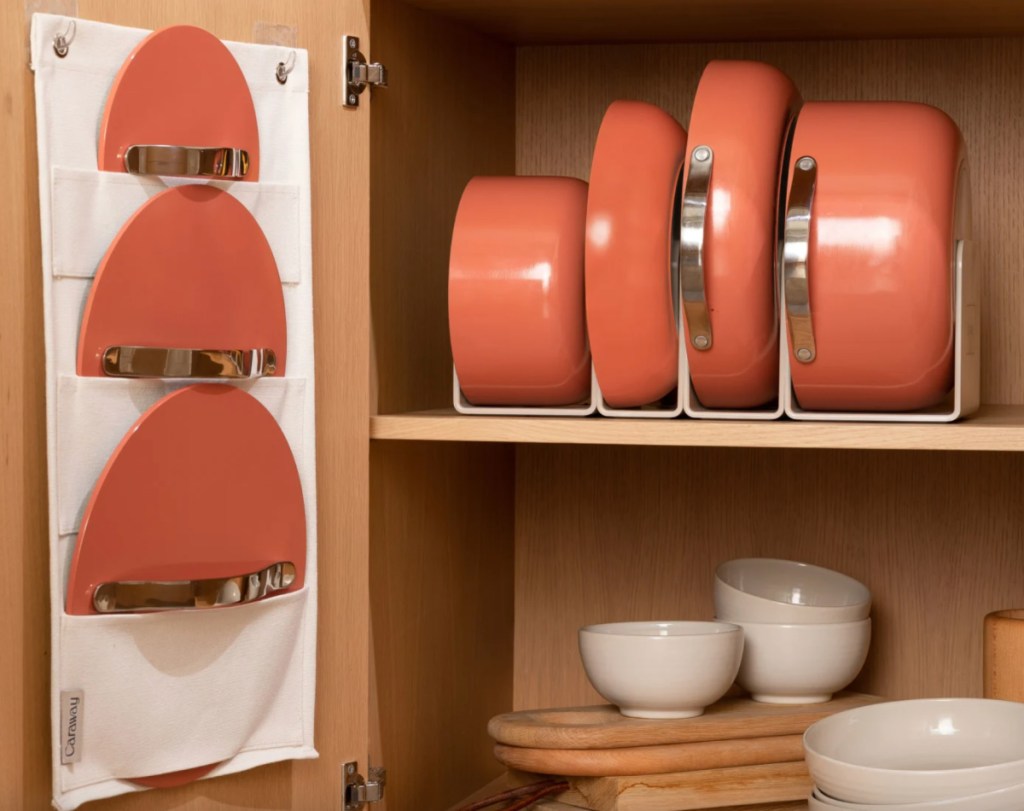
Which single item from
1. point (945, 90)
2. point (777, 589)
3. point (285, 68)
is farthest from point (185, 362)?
point (945, 90)

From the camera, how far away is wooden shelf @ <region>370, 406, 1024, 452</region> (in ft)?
3.43

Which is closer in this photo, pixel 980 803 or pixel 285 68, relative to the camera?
pixel 980 803

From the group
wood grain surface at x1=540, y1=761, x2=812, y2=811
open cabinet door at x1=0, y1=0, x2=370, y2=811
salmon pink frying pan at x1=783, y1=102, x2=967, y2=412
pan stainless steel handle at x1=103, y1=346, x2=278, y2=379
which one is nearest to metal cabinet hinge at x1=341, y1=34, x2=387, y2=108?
open cabinet door at x1=0, y1=0, x2=370, y2=811

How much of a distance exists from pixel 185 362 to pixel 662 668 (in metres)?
0.50

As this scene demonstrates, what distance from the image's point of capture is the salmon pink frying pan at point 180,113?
3.27 feet

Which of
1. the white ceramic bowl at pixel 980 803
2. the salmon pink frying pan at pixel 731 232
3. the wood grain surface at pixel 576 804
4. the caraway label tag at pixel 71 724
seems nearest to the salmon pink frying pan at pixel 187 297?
the caraway label tag at pixel 71 724

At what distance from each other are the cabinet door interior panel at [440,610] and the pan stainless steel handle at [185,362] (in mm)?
184

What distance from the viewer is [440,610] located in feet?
4.45

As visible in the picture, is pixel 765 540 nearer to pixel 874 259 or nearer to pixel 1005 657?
pixel 1005 657

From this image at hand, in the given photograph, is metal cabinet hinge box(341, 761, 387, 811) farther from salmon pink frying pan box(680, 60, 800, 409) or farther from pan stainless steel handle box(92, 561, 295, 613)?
salmon pink frying pan box(680, 60, 800, 409)

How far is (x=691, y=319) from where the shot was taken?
110 cm

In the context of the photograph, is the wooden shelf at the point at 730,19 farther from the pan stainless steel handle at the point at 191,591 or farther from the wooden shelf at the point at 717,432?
the pan stainless steel handle at the point at 191,591

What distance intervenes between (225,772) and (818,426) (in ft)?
1.78

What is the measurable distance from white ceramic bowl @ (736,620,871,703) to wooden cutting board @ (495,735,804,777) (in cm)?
6
